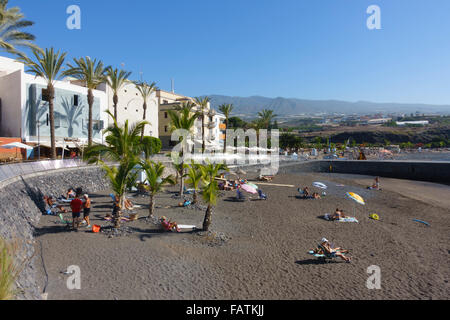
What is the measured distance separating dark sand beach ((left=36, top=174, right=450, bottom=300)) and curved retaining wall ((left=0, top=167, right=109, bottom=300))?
0.42 metres

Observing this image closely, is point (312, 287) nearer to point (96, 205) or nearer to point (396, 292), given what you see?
point (396, 292)

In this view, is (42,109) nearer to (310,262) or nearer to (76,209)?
(76,209)

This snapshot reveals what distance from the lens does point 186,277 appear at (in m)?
7.99

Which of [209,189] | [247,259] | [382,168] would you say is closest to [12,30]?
[209,189]

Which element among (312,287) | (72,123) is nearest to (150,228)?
(312,287)

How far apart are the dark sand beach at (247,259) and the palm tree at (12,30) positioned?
12.5 meters

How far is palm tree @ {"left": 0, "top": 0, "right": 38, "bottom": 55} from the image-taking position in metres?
16.6

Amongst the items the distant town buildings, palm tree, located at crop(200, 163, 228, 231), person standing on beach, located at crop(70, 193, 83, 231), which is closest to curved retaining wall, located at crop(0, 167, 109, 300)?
person standing on beach, located at crop(70, 193, 83, 231)

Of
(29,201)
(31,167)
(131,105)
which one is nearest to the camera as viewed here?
(29,201)

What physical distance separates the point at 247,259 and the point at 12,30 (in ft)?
69.4

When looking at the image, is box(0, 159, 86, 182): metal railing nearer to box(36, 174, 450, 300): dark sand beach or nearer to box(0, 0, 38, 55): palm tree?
box(36, 174, 450, 300): dark sand beach

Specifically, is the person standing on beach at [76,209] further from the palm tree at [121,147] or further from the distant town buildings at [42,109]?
the distant town buildings at [42,109]

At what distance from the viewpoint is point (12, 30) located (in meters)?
18.5

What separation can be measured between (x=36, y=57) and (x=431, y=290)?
28.4 meters
